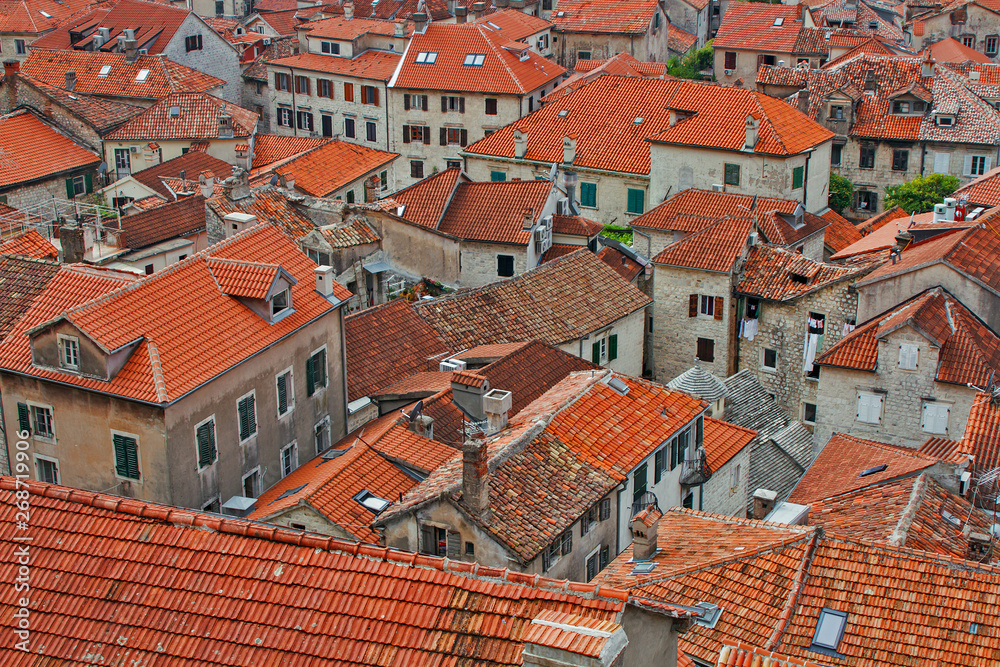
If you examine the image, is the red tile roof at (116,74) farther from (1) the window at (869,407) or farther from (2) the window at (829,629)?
(2) the window at (829,629)

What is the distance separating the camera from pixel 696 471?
38656 millimetres

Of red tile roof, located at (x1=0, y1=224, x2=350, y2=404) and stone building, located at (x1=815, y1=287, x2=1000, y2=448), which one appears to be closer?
red tile roof, located at (x1=0, y1=224, x2=350, y2=404)

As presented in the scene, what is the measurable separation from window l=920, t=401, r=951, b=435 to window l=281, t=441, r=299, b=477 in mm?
23933

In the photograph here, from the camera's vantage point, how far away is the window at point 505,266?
194 feet

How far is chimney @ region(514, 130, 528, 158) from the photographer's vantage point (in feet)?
247

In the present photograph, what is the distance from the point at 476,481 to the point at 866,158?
5680cm

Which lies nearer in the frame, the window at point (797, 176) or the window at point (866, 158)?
the window at point (797, 176)

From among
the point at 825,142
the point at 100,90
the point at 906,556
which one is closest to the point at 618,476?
the point at 906,556

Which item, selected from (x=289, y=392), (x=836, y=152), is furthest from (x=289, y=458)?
(x=836, y=152)

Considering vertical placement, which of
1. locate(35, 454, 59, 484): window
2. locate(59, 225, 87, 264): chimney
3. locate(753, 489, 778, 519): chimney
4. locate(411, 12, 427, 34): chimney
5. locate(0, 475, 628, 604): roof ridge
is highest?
locate(0, 475, 628, 604): roof ridge

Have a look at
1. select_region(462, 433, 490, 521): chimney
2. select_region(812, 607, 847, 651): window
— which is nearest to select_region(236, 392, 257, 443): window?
select_region(462, 433, 490, 521): chimney

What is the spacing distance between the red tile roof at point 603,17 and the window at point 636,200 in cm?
3896

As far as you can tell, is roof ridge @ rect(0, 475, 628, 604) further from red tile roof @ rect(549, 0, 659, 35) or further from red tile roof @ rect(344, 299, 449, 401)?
red tile roof @ rect(549, 0, 659, 35)

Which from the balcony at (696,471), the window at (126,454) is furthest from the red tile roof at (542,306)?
the window at (126,454)
